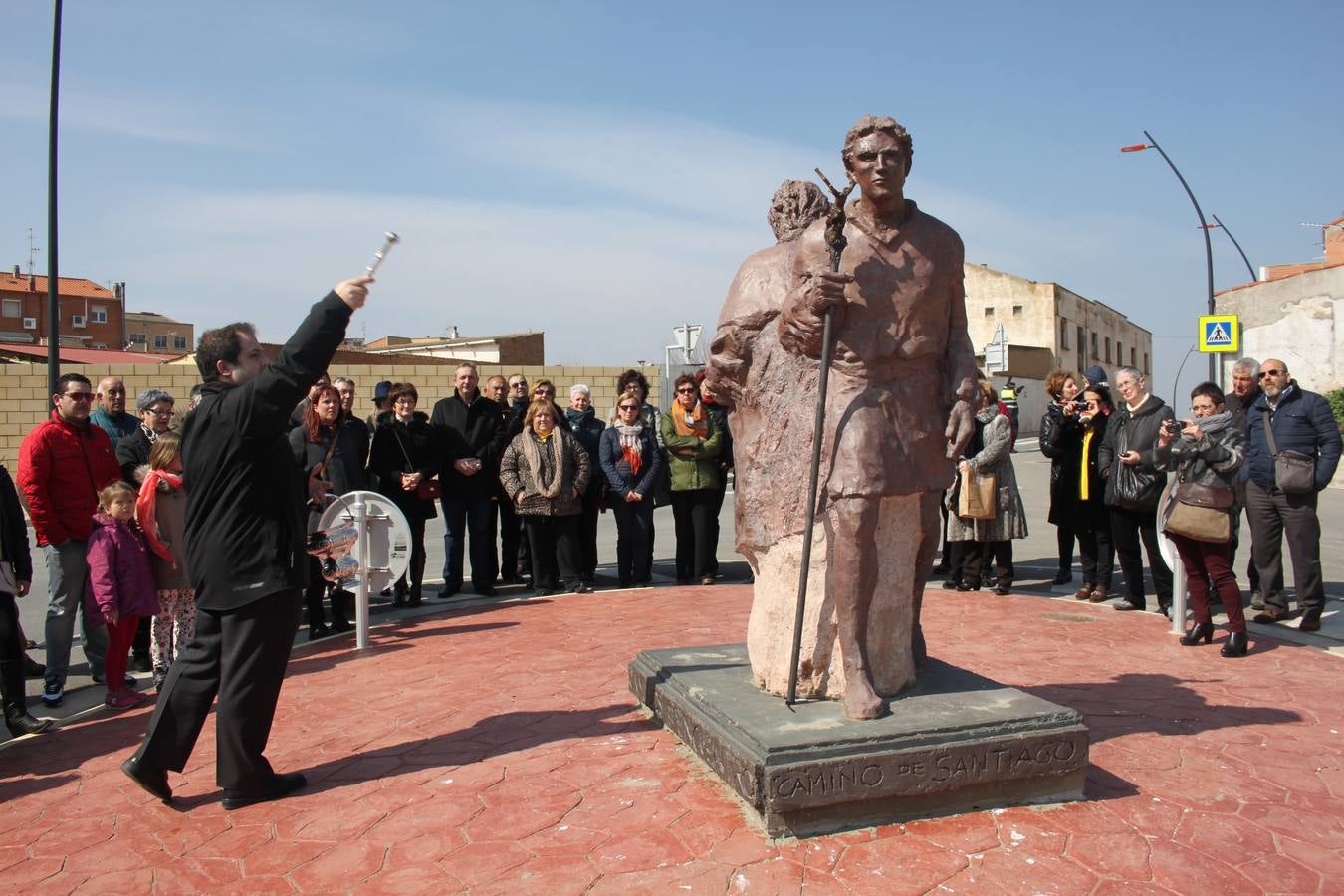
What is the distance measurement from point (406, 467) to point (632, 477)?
1.94m

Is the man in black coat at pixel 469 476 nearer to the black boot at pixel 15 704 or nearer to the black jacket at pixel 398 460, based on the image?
the black jacket at pixel 398 460

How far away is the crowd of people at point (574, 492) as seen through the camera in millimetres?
5875

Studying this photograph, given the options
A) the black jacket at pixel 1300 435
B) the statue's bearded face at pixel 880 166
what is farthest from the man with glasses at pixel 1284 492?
the statue's bearded face at pixel 880 166

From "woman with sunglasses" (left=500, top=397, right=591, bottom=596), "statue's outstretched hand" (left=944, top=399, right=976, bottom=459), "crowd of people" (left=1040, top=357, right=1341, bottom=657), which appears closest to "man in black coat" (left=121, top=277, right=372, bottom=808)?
"statue's outstretched hand" (left=944, top=399, right=976, bottom=459)

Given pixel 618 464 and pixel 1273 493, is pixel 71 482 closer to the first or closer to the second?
pixel 618 464

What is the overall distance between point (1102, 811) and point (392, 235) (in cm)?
350

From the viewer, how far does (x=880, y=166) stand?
400 cm

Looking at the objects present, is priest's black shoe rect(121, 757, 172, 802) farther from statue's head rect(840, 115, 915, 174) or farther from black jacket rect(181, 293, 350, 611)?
statue's head rect(840, 115, 915, 174)

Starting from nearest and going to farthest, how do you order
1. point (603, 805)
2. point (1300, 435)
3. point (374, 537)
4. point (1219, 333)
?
point (603, 805), point (374, 537), point (1300, 435), point (1219, 333)

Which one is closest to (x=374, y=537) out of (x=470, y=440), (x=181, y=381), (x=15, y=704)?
(x=470, y=440)

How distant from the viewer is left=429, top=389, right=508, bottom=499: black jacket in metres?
8.73

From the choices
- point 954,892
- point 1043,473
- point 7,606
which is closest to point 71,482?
point 7,606

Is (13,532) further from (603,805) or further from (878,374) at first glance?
(878,374)

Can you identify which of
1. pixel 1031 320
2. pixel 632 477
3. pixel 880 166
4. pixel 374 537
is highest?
pixel 1031 320
